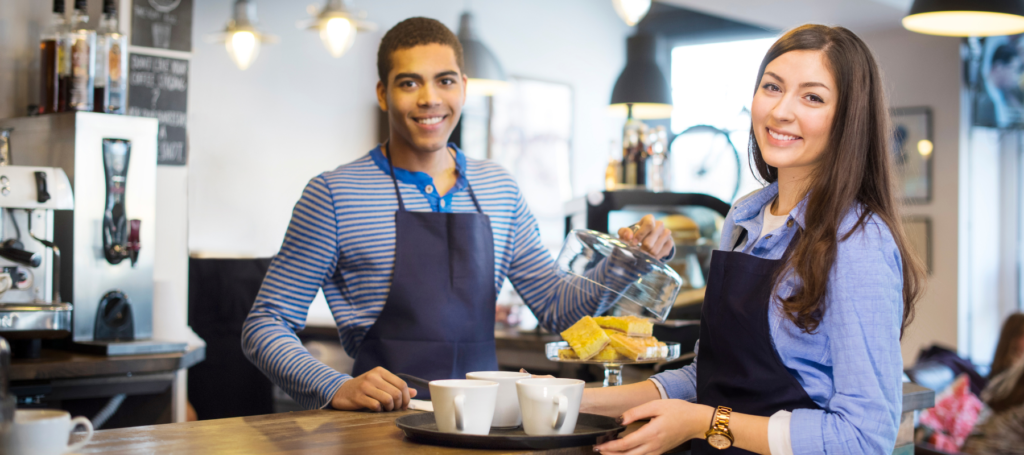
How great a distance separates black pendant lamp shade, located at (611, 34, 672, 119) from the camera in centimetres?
453

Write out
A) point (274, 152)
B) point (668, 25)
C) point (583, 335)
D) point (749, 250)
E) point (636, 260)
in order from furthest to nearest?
1. point (668, 25)
2. point (274, 152)
3. point (636, 260)
4. point (583, 335)
5. point (749, 250)

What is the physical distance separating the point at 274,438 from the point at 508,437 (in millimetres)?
334

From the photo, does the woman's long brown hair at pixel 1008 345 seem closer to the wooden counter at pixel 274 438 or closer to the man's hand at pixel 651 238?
the man's hand at pixel 651 238

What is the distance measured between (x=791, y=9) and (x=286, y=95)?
10.4 feet

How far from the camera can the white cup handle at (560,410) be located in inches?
44.1

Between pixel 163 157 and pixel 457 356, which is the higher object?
pixel 163 157

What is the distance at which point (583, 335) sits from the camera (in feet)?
5.11

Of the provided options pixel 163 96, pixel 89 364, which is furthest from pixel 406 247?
pixel 163 96

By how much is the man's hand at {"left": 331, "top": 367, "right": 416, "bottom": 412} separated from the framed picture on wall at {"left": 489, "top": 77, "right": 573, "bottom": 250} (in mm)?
4727

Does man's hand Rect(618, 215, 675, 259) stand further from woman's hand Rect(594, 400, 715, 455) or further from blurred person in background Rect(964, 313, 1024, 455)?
blurred person in background Rect(964, 313, 1024, 455)

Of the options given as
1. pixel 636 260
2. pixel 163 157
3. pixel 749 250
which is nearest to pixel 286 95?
pixel 163 157

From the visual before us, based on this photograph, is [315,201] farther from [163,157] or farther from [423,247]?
[163,157]

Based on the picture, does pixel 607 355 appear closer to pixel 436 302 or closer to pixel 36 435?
pixel 436 302

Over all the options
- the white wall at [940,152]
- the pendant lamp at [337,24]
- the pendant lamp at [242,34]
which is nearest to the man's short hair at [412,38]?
the pendant lamp at [337,24]
